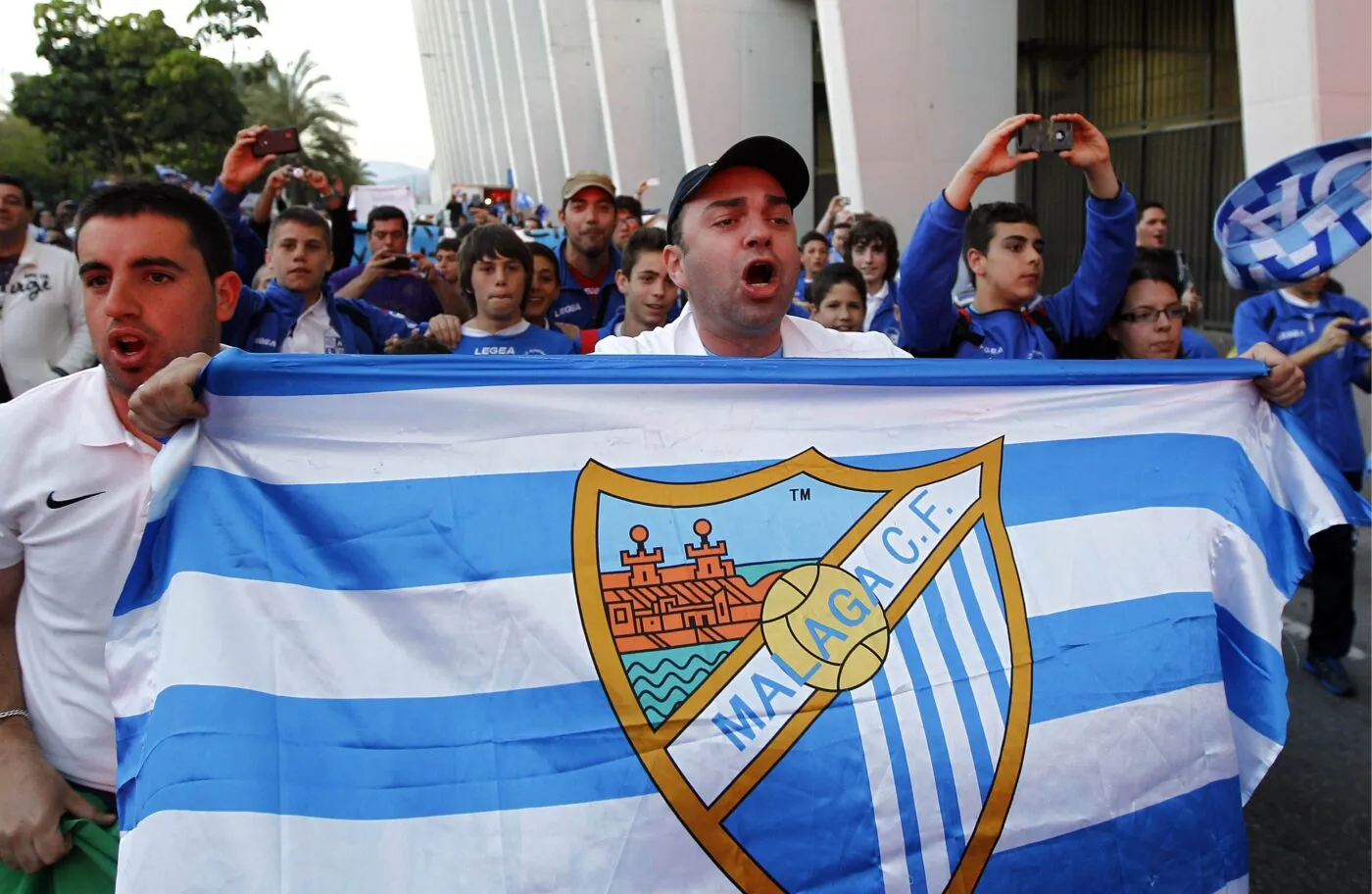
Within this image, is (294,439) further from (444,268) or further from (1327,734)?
(444,268)

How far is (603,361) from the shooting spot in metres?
2.19

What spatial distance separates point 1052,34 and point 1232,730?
59.1ft

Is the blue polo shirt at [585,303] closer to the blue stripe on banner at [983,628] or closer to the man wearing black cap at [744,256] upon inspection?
the man wearing black cap at [744,256]

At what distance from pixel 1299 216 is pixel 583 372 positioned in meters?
2.80

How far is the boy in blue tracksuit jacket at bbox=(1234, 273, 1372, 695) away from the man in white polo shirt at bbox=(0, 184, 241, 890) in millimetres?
4426

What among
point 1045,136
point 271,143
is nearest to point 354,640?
point 1045,136

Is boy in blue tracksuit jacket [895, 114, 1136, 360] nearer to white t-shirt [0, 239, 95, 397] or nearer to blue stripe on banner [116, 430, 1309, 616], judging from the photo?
blue stripe on banner [116, 430, 1309, 616]

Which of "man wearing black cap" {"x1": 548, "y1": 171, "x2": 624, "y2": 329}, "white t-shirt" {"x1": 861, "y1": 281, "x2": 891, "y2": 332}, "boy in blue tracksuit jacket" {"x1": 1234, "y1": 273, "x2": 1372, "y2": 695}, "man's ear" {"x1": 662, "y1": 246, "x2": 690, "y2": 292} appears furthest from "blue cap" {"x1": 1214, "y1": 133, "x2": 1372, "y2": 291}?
"man wearing black cap" {"x1": 548, "y1": 171, "x2": 624, "y2": 329}

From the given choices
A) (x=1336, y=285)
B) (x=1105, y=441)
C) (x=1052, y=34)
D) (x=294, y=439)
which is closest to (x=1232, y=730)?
(x=1105, y=441)

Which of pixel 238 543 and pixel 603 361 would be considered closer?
pixel 238 543

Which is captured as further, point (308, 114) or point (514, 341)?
point (308, 114)

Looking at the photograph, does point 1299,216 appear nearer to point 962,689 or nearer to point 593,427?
point 962,689

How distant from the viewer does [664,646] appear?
194 centimetres

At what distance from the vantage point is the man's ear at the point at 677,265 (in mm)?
2795
